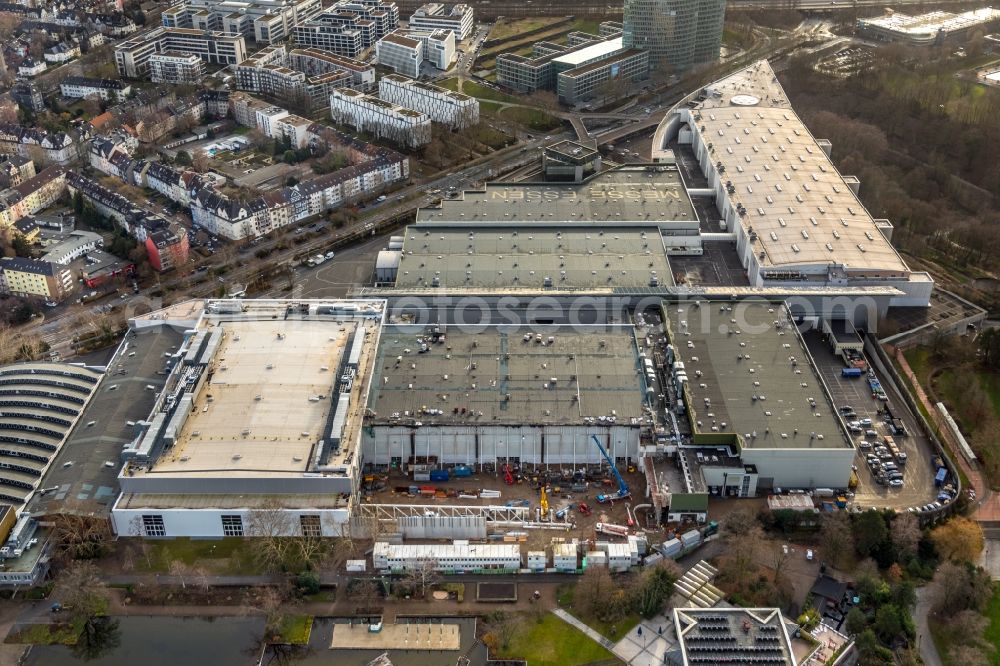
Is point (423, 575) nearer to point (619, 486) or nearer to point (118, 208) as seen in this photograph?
point (619, 486)

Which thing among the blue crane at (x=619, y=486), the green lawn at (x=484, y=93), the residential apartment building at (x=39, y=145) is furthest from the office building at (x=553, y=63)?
the blue crane at (x=619, y=486)

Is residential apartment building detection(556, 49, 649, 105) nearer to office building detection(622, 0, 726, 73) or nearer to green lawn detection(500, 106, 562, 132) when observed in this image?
office building detection(622, 0, 726, 73)

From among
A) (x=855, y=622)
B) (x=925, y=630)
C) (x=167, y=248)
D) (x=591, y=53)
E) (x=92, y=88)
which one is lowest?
(x=925, y=630)

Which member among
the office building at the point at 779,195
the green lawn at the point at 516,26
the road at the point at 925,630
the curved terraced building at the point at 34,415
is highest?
the office building at the point at 779,195

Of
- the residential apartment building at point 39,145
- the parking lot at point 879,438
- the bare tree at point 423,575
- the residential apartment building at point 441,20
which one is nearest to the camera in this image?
the bare tree at point 423,575

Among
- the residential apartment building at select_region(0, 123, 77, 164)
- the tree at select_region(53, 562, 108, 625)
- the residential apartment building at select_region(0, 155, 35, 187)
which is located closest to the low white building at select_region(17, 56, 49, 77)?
the residential apartment building at select_region(0, 123, 77, 164)

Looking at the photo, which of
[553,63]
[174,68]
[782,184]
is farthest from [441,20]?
[782,184]

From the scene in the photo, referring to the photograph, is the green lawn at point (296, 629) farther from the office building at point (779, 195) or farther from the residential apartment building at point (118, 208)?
the residential apartment building at point (118, 208)

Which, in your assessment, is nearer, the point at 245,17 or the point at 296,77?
the point at 296,77
